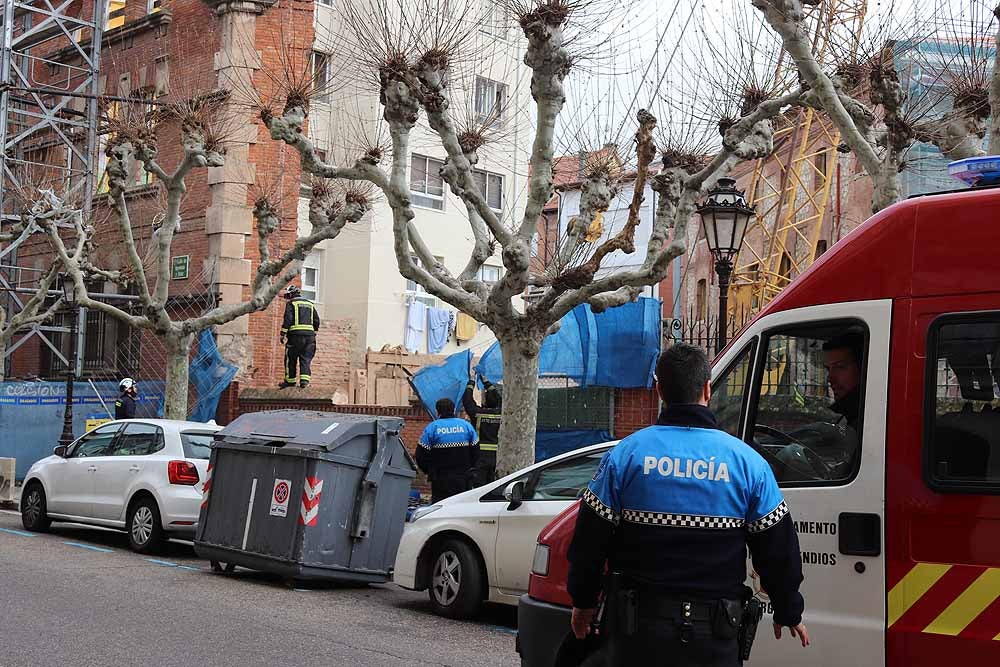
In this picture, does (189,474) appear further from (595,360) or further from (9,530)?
(595,360)

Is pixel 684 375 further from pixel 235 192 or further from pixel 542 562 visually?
pixel 235 192

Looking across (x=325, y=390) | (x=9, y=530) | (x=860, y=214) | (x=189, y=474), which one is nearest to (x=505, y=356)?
(x=189, y=474)

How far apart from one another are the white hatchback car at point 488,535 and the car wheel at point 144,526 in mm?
4419

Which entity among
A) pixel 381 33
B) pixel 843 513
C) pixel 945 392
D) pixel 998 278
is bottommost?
pixel 843 513

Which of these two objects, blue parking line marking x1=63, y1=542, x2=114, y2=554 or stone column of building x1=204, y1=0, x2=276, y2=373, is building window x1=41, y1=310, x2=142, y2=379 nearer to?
stone column of building x1=204, y1=0, x2=276, y2=373

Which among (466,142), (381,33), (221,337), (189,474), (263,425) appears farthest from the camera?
(221,337)

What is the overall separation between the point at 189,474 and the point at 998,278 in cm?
1095

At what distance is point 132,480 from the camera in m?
14.6

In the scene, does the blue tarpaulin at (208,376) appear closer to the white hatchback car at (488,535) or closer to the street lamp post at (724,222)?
the street lamp post at (724,222)

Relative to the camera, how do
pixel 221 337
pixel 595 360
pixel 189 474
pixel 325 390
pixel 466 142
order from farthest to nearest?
pixel 221 337 → pixel 325 390 → pixel 595 360 → pixel 466 142 → pixel 189 474

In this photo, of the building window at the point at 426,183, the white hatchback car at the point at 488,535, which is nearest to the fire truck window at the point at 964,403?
the white hatchback car at the point at 488,535

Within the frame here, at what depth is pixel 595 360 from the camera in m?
17.8

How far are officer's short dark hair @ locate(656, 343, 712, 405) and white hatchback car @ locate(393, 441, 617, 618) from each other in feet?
16.2

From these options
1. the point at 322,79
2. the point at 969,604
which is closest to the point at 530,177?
the point at 969,604
